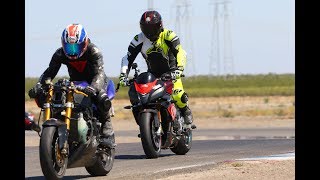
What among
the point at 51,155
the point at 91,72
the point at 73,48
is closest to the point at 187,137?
the point at 91,72

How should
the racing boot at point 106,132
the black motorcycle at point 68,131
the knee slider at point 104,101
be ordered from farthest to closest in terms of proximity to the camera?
the racing boot at point 106,132 < the knee slider at point 104,101 < the black motorcycle at point 68,131

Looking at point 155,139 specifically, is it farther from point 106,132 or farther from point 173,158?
point 106,132

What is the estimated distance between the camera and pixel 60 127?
1082 centimetres

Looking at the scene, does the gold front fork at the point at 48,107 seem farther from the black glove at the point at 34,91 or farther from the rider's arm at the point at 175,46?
the rider's arm at the point at 175,46

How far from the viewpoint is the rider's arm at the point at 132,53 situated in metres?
16.0

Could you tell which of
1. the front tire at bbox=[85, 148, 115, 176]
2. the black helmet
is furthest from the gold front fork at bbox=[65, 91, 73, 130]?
the black helmet

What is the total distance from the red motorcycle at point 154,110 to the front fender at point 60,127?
3883 millimetres

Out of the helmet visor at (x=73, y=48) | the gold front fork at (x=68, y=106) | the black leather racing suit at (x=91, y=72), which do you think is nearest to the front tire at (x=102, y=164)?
the black leather racing suit at (x=91, y=72)

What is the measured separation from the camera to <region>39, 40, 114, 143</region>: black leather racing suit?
11930 millimetres

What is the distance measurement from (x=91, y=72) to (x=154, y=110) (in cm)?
308

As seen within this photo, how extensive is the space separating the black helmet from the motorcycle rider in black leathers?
3.29 meters

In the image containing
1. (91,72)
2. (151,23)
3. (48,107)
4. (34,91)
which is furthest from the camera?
(151,23)
